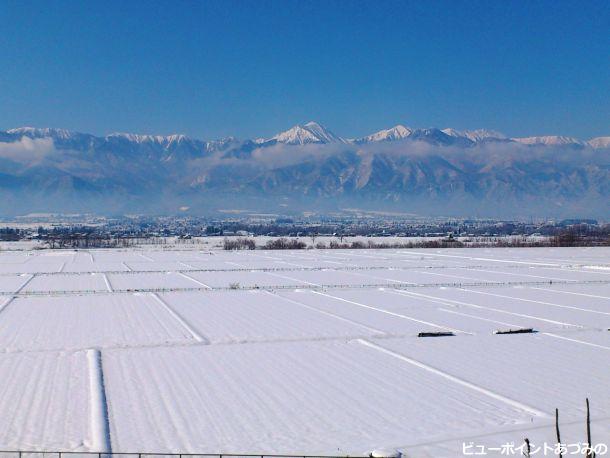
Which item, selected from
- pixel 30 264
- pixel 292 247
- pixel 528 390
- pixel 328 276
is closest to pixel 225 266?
pixel 328 276

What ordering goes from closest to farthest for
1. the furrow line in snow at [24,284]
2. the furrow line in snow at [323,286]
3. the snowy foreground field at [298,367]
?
the snowy foreground field at [298,367] < the furrow line in snow at [323,286] < the furrow line in snow at [24,284]

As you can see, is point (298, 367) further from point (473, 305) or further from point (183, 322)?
point (473, 305)

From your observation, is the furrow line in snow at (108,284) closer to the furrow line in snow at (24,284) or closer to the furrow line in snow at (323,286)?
the furrow line in snow at (323,286)

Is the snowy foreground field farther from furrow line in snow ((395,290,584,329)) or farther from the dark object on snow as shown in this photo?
the dark object on snow

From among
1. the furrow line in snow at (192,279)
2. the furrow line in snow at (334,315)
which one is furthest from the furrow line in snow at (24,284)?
the furrow line in snow at (334,315)

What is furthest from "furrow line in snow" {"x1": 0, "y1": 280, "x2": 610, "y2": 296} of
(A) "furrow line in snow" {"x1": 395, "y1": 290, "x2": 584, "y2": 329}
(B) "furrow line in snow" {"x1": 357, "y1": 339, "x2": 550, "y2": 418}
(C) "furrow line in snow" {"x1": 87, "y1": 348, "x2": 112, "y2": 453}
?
(C) "furrow line in snow" {"x1": 87, "y1": 348, "x2": 112, "y2": 453}
